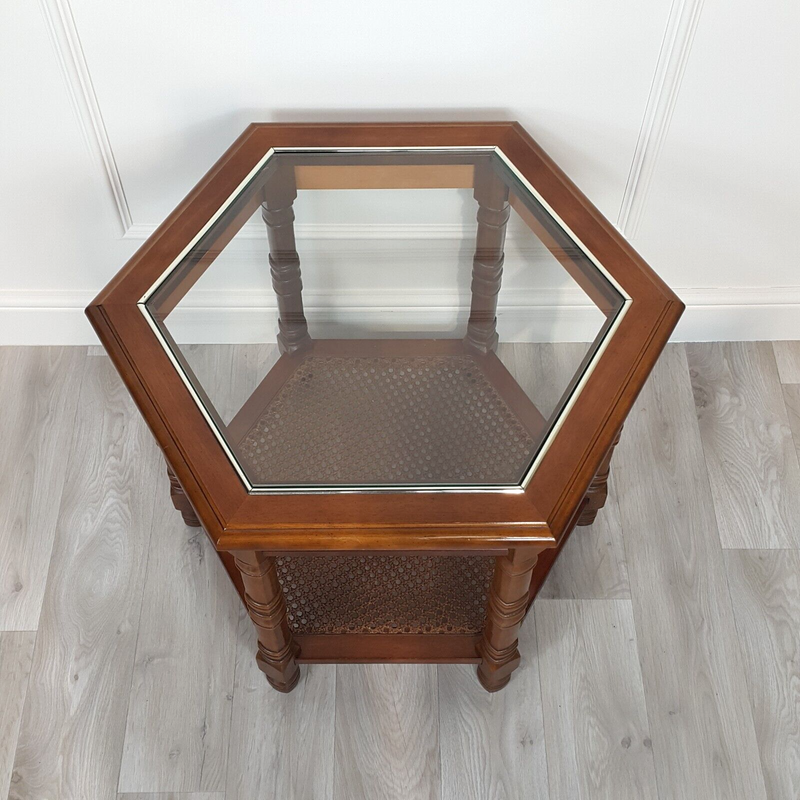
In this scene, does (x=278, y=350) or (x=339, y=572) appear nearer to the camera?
(x=278, y=350)

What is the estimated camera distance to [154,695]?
1.45 meters

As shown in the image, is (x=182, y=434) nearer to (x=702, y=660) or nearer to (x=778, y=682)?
(x=702, y=660)

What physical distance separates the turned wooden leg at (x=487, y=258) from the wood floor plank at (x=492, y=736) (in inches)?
24.0

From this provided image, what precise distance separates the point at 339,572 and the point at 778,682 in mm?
783

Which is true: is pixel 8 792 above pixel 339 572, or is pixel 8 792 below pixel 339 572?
below

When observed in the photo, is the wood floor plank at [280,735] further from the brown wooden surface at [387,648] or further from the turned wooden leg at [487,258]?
the turned wooden leg at [487,258]

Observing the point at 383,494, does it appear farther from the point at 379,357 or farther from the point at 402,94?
the point at 402,94

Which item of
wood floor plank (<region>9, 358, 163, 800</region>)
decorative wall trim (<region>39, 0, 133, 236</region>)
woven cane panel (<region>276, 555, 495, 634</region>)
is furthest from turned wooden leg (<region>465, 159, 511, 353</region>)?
wood floor plank (<region>9, 358, 163, 800</region>)

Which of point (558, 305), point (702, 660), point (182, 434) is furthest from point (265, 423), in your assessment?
point (702, 660)

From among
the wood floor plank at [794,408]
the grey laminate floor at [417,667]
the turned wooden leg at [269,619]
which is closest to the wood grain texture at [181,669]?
the grey laminate floor at [417,667]

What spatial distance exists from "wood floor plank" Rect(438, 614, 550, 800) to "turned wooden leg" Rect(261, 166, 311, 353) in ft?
2.15

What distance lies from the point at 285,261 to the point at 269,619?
0.53m

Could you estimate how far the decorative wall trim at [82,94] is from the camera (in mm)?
1307

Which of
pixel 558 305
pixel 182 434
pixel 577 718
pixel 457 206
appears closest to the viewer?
pixel 182 434
